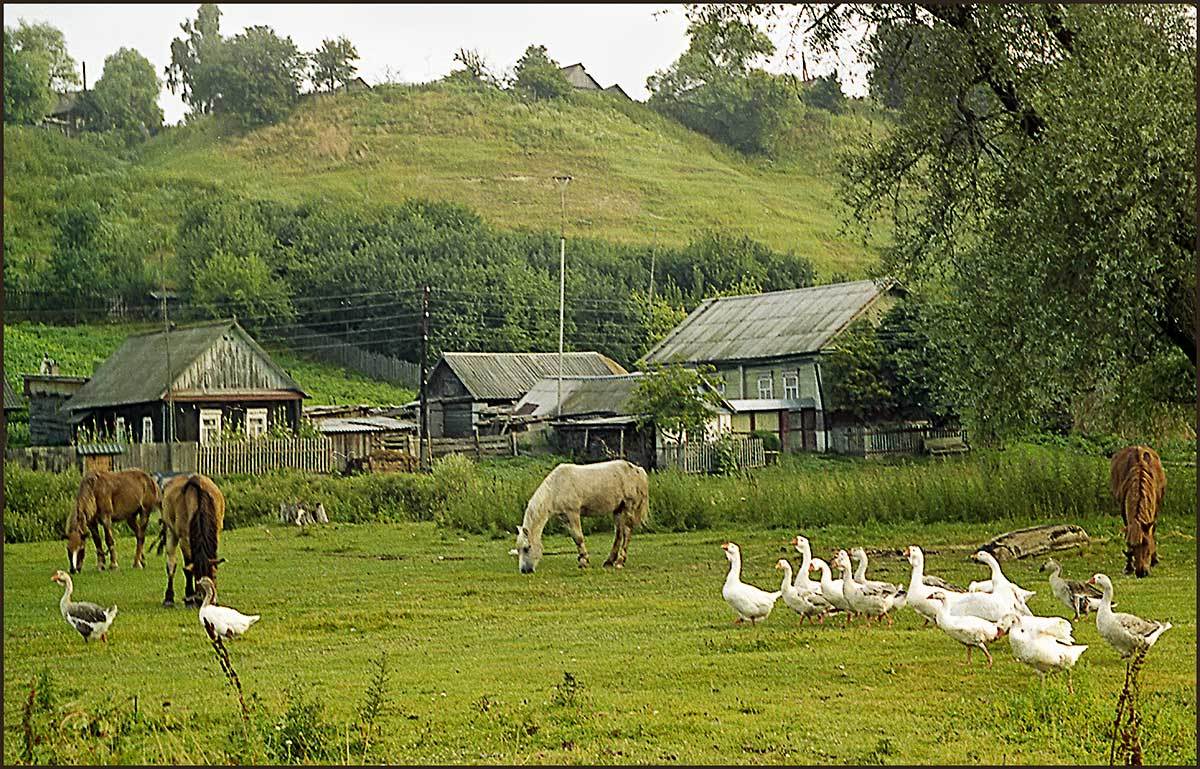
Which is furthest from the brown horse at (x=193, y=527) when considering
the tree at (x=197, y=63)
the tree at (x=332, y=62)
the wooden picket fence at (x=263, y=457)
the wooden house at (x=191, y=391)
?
the tree at (x=332, y=62)

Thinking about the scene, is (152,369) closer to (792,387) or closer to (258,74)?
(792,387)

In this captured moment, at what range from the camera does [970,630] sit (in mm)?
10359

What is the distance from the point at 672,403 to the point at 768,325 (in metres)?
7.99

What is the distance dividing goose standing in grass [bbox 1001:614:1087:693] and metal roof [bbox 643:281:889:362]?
28.5 metres

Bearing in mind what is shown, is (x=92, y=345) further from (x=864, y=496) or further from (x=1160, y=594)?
(x=1160, y=594)

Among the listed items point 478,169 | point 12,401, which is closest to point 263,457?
point 12,401

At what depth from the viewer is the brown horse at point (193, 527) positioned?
14.6 m

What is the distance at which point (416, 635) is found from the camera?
42.9ft

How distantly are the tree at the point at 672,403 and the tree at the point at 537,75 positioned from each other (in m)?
26.6

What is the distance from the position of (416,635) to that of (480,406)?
977 inches

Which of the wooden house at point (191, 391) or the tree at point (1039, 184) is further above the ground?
the tree at point (1039, 184)

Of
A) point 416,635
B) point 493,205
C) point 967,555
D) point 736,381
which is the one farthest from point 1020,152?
point 493,205

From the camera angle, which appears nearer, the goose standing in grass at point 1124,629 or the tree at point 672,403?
the goose standing in grass at point 1124,629

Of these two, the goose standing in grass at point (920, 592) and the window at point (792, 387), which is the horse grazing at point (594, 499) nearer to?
the goose standing in grass at point (920, 592)
